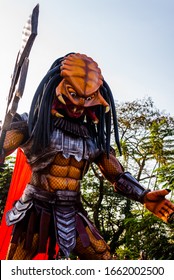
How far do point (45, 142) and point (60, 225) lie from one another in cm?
64

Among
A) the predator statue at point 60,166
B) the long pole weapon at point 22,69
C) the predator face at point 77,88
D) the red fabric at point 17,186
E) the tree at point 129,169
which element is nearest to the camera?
the long pole weapon at point 22,69

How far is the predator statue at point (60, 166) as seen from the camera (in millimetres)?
2898

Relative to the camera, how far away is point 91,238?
302 centimetres

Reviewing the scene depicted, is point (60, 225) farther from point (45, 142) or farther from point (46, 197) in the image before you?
point (45, 142)

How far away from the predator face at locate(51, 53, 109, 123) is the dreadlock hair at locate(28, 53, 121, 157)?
7 centimetres

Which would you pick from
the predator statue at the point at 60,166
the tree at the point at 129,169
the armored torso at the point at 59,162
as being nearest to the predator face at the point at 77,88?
the predator statue at the point at 60,166

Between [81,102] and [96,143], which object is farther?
[96,143]

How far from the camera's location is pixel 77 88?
299cm

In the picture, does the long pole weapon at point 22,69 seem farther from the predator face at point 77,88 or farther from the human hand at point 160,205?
the human hand at point 160,205
